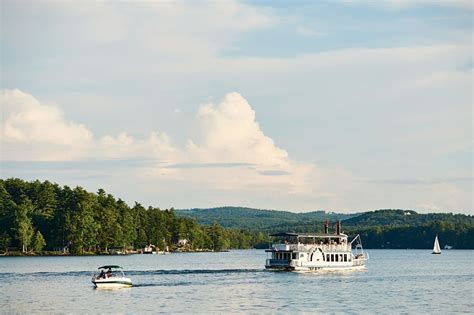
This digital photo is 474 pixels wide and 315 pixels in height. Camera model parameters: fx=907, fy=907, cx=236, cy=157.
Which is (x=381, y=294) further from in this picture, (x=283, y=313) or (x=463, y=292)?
(x=283, y=313)

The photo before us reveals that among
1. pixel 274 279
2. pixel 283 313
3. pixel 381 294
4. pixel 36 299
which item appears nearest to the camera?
pixel 283 313

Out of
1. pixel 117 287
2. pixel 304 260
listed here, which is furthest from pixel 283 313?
pixel 304 260

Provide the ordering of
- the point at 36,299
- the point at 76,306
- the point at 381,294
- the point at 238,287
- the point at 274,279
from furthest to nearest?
the point at 274,279
the point at 238,287
the point at 381,294
the point at 36,299
the point at 76,306

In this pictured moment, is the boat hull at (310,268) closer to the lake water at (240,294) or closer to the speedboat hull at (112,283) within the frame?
the lake water at (240,294)

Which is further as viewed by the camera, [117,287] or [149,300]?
[117,287]

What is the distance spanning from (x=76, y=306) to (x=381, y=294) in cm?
3768

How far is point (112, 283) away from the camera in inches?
4523

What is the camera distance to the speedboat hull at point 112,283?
11488 cm

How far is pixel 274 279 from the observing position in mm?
131000

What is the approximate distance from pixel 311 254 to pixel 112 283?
4508 cm

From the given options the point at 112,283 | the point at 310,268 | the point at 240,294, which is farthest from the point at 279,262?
the point at 240,294

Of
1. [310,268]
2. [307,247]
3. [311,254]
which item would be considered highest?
[307,247]

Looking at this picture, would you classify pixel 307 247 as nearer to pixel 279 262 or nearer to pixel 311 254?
pixel 311 254

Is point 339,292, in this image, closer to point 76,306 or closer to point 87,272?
point 76,306
